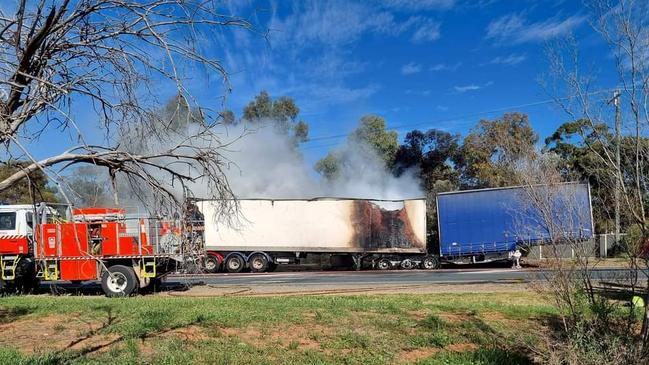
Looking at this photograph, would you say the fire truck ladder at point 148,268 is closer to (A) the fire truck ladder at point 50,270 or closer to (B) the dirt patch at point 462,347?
(A) the fire truck ladder at point 50,270

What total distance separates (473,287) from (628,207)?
34.8 feet

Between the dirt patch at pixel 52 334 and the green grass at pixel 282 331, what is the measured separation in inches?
1.4

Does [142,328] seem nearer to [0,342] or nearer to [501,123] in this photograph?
[0,342]

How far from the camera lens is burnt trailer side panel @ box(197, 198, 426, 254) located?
88.0ft

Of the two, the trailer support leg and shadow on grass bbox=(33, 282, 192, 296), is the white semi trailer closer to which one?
the trailer support leg

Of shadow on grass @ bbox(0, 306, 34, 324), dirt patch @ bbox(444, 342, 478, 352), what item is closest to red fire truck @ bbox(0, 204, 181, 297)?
shadow on grass @ bbox(0, 306, 34, 324)

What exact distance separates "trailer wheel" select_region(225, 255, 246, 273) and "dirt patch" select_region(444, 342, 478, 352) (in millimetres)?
20639

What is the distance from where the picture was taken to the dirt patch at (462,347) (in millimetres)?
6539

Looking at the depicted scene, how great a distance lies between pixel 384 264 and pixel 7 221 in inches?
672

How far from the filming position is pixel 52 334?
7570mm

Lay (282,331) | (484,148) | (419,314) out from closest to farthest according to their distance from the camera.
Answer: (282,331)
(419,314)
(484,148)

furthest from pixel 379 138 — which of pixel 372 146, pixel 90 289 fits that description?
pixel 90 289

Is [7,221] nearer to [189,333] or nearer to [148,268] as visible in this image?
[148,268]

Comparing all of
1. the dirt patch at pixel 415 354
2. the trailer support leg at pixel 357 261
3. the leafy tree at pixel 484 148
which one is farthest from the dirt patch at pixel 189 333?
the leafy tree at pixel 484 148
